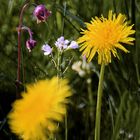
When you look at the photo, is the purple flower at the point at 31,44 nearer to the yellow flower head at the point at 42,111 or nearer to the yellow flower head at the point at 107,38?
the yellow flower head at the point at 107,38

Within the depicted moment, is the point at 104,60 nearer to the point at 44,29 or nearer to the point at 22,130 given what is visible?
the point at 22,130

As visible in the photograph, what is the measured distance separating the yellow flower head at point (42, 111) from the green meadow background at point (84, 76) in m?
0.59

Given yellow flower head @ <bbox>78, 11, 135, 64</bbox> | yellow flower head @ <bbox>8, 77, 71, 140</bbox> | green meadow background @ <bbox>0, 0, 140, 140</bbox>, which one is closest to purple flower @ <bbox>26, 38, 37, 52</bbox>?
green meadow background @ <bbox>0, 0, 140, 140</bbox>

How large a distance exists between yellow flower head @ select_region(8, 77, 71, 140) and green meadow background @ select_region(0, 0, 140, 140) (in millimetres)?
587

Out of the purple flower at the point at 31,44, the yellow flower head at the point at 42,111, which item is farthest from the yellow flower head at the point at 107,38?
the purple flower at the point at 31,44

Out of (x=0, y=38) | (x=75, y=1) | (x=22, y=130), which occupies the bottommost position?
(x=22, y=130)

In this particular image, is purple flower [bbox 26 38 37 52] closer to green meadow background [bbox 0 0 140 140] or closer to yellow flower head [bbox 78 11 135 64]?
green meadow background [bbox 0 0 140 140]

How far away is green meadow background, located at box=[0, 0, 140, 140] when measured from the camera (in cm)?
117

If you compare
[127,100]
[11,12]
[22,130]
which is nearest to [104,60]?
[22,130]

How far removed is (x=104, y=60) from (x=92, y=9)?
876 millimetres

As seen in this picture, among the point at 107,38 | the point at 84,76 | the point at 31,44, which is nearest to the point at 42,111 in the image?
the point at 107,38

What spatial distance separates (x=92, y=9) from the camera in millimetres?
1528

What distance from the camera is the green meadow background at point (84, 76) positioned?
117cm

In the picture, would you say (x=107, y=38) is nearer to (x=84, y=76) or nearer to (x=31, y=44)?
(x=31, y=44)
